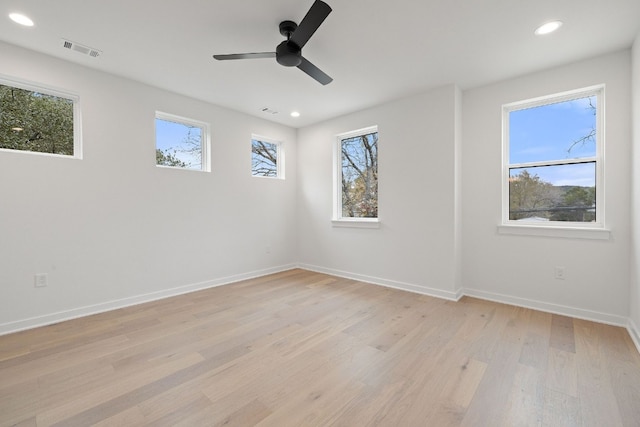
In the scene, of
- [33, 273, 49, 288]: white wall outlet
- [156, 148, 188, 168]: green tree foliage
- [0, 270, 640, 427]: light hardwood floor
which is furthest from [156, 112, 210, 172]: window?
[0, 270, 640, 427]: light hardwood floor

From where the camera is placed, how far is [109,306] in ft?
10.3

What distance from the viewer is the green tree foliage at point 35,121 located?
266 cm

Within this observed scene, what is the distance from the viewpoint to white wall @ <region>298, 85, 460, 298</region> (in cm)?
350

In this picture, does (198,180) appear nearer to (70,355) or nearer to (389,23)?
(70,355)

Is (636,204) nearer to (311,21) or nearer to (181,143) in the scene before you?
(311,21)

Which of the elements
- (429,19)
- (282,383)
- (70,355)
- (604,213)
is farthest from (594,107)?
(70,355)

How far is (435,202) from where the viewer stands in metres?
3.60

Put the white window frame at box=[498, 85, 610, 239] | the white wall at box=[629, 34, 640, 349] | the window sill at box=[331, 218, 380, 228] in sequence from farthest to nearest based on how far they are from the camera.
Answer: the window sill at box=[331, 218, 380, 228], the white window frame at box=[498, 85, 610, 239], the white wall at box=[629, 34, 640, 349]

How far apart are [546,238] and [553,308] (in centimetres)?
75

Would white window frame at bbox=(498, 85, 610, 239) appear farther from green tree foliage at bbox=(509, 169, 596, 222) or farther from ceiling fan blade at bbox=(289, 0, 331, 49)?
ceiling fan blade at bbox=(289, 0, 331, 49)

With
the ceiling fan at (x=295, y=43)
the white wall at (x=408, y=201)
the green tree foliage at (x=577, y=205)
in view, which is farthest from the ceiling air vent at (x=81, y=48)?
the green tree foliage at (x=577, y=205)

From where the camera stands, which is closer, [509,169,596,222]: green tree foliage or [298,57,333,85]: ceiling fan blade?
[298,57,333,85]: ceiling fan blade

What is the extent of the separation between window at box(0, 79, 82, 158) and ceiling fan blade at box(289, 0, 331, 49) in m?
2.58

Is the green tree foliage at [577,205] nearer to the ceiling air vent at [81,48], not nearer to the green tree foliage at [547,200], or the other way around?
the green tree foliage at [547,200]
